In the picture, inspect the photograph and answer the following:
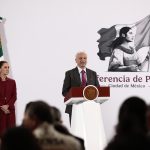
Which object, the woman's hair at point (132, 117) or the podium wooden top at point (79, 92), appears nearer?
the woman's hair at point (132, 117)

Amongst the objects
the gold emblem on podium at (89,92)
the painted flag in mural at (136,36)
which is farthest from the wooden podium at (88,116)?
the painted flag in mural at (136,36)

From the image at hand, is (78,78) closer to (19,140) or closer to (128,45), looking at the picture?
(128,45)

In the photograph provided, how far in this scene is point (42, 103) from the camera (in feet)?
11.1

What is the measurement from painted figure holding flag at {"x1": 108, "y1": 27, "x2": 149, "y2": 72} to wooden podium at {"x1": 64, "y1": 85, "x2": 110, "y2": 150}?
2854 mm

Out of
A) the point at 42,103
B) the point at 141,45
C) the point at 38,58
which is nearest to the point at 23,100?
the point at 38,58

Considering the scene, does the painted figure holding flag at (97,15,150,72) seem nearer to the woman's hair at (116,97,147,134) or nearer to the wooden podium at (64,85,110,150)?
the wooden podium at (64,85,110,150)

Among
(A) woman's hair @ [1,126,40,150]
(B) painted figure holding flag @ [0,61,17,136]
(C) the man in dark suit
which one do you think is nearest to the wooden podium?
(C) the man in dark suit

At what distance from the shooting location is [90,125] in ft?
22.6

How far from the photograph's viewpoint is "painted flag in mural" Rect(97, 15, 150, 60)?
31.7 feet

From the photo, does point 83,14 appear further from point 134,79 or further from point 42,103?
point 42,103

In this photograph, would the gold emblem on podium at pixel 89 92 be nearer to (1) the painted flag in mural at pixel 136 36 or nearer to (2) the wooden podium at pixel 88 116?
(2) the wooden podium at pixel 88 116

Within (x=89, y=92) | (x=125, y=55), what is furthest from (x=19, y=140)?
(x=125, y=55)

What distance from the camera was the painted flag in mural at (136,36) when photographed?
31.7 ft

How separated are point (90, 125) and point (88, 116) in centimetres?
12
